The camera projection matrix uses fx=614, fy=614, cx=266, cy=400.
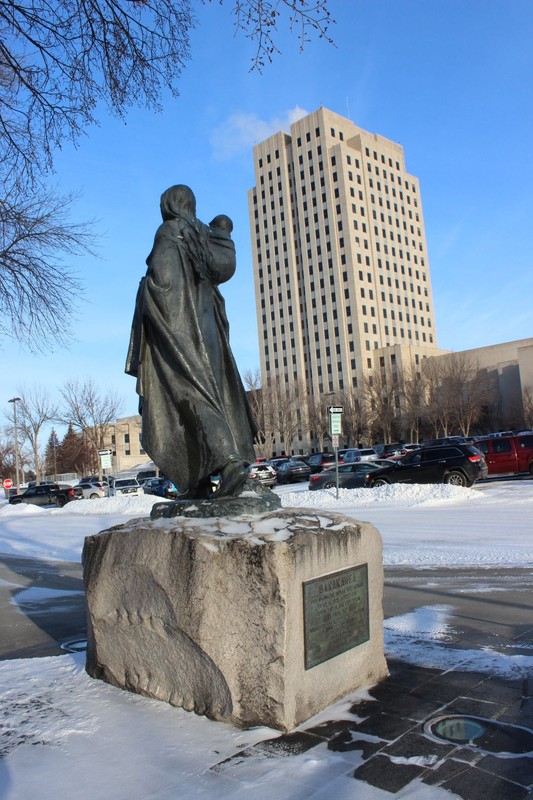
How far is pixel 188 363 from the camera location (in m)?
4.05

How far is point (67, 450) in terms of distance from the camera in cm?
8312

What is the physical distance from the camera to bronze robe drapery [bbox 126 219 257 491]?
404 cm

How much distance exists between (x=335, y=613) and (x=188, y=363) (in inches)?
71.0

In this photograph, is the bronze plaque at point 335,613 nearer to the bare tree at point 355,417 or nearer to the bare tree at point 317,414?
the bare tree at point 355,417

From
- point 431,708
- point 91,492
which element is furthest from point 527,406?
point 431,708

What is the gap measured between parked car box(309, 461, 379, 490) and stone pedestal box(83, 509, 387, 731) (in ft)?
68.3

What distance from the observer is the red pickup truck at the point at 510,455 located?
2402 centimetres

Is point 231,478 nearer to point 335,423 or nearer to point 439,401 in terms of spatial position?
point 335,423

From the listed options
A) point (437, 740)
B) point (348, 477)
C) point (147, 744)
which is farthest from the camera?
point (348, 477)

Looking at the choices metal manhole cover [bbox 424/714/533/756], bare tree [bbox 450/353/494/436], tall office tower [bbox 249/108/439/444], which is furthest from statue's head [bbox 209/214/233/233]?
tall office tower [bbox 249/108/439/444]

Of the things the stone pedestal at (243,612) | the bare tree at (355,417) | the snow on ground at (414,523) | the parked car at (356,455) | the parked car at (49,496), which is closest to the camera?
the stone pedestal at (243,612)

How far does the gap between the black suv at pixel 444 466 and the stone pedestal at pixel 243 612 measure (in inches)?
705

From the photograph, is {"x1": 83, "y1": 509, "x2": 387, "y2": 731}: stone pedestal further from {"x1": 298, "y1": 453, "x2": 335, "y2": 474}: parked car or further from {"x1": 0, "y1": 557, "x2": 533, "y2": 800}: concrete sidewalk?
{"x1": 298, "y1": 453, "x2": 335, "y2": 474}: parked car

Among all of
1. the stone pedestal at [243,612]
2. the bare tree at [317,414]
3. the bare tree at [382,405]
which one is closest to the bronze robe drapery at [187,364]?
the stone pedestal at [243,612]
